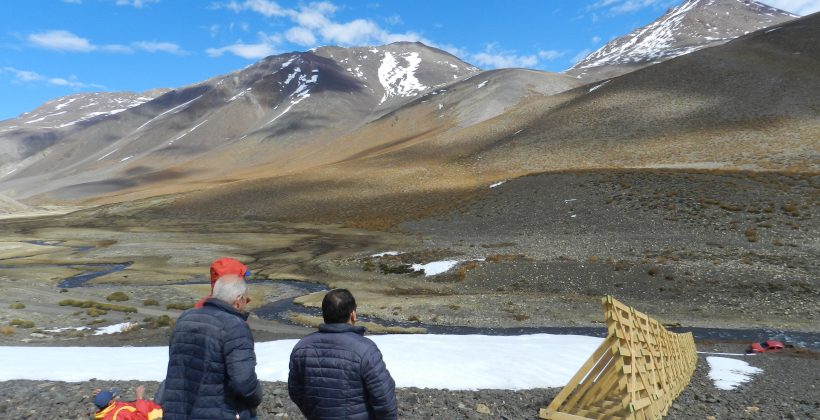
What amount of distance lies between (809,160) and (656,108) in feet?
110

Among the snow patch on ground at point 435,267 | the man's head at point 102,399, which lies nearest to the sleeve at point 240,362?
the man's head at point 102,399

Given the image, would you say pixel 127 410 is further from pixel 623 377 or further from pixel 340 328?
pixel 623 377

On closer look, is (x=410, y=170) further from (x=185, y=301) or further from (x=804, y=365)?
(x=804, y=365)

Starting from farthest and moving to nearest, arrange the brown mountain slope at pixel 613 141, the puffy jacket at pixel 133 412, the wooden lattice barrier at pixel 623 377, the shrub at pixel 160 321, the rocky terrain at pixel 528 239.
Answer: the brown mountain slope at pixel 613 141, the shrub at pixel 160 321, the rocky terrain at pixel 528 239, the wooden lattice barrier at pixel 623 377, the puffy jacket at pixel 133 412

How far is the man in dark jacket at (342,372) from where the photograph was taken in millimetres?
4398

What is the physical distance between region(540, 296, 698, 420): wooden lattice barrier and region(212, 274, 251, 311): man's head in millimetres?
5195

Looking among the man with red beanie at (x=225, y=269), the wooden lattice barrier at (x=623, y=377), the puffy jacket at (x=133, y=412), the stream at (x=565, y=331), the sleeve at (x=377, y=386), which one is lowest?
the stream at (x=565, y=331)

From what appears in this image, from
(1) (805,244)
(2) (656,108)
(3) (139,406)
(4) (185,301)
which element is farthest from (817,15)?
(3) (139,406)

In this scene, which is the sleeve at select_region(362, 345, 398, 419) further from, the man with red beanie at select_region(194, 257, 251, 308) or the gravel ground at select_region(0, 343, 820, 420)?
the gravel ground at select_region(0, 343, 820, 420)

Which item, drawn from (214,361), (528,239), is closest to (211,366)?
(214,361)

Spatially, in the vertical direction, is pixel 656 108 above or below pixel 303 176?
above

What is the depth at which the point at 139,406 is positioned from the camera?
5.96 metres

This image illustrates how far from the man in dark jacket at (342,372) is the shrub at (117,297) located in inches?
1232

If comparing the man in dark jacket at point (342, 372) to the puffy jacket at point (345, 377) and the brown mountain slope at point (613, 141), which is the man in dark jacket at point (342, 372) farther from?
the brown mountain slope at point (613, 141)
